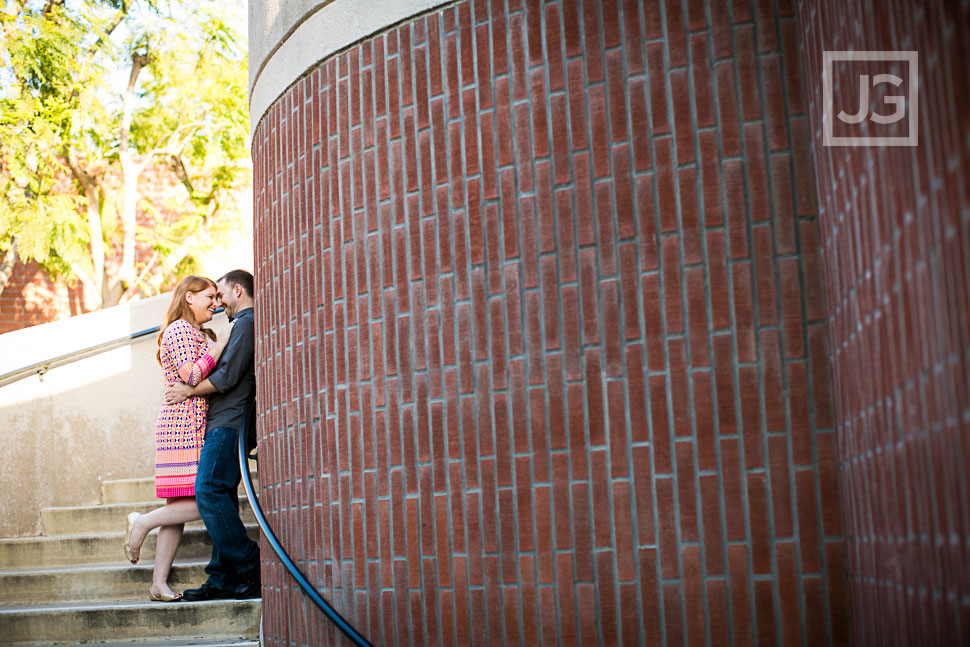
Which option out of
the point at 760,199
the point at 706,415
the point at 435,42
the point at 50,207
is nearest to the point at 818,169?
the point at 760,199

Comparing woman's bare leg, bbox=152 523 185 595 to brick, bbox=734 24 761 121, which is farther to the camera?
woman's bare leg, bbox=152 523 185 595

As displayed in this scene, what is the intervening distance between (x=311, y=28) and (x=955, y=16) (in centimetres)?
307

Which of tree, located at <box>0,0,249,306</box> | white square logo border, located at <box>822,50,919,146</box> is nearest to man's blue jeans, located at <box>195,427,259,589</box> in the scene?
white square logo border, located at <box>822,50,919,146</box>

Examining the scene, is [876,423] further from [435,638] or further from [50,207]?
[50,207]

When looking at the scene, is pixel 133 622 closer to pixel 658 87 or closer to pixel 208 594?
pixel 208 594

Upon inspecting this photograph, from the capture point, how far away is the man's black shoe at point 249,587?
213 inches

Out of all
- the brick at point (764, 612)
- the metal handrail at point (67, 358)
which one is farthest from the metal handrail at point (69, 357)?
the brick at point (764, 612)

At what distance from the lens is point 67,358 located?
751 centimetres

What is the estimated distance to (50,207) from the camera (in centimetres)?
1231

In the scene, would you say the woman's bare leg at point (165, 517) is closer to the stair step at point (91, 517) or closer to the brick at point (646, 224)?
the stair step at point (91, 517)

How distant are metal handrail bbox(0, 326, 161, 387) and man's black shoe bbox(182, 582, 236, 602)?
9.29 ft

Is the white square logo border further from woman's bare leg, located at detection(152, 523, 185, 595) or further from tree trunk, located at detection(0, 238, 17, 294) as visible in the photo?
tree trunk, located at detection(0, 238, 17, 294)

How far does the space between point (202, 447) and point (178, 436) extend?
0.51ft

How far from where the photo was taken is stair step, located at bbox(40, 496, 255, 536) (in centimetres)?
658
